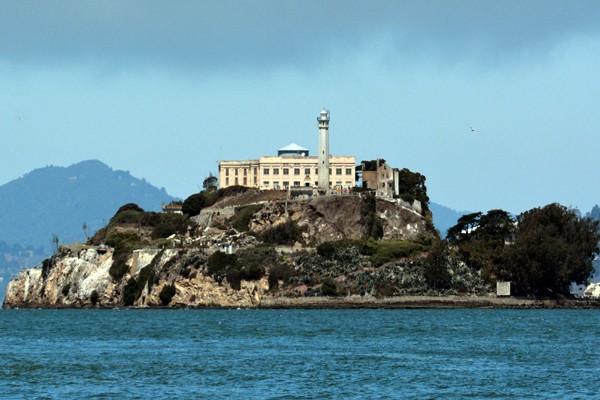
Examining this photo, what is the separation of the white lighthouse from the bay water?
53439 millimetres

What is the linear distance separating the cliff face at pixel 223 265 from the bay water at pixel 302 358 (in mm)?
28719

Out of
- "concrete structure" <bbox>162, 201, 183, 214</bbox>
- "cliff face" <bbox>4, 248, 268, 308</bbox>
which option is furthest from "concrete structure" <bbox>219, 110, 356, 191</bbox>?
"cliff face" <bbox>4, 248, 268, 308</bbox>

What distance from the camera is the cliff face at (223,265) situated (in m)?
145

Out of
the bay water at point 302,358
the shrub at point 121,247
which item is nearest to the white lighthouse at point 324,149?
the shrub at point 121,247

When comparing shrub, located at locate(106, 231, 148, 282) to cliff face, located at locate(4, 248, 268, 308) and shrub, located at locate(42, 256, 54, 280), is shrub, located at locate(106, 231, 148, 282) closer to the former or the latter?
Answer: cliff face, located at locate(4, 248, 268, 308)

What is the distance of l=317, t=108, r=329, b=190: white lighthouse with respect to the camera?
165 meters

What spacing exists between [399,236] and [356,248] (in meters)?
11.4

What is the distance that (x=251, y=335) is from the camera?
92.2 m

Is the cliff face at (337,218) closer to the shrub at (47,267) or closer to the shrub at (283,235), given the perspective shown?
the shrub at (283,235)

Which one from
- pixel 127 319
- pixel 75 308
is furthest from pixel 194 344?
pixel 75 308

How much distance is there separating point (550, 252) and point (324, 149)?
36.7 meters

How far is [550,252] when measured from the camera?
142m

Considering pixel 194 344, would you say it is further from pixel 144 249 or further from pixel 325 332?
pixel 144 249

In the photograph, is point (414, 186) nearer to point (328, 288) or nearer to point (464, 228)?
point (464, 228)
